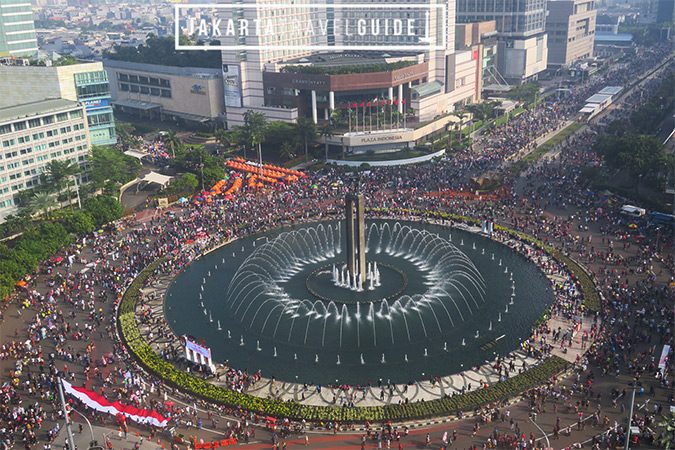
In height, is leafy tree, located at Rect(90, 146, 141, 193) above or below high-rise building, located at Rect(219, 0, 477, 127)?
below

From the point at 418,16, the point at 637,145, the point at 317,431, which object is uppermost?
the point at 418,16

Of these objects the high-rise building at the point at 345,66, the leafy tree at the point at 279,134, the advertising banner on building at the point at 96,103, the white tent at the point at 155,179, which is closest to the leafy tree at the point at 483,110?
the high-rise building at the point at 345,66

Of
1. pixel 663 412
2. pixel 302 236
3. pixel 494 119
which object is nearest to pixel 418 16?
pixel 494 119

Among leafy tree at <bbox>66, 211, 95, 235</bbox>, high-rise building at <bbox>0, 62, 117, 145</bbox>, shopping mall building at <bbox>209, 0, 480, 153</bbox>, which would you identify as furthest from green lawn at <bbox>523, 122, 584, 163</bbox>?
high-rise building at <bbox>0, 62, 117, 145</bbox>

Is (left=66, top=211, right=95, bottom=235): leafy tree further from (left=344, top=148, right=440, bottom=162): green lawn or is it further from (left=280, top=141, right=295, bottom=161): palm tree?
(left=344, top=148, right=440, bottom=162): green lawn

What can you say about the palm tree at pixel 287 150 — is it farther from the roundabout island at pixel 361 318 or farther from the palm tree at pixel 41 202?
the palm tree at pixel 41 202

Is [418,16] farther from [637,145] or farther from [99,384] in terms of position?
[99,384]

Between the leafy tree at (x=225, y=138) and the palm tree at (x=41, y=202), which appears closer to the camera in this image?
the palm tree at (x=41, y=202)
